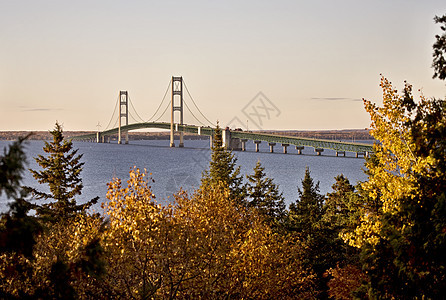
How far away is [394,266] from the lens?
12594mm

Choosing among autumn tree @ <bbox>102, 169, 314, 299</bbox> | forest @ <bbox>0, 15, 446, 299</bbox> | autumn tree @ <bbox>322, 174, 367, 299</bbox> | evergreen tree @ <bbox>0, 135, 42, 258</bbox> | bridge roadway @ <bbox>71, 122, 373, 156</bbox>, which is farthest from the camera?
bridge roadway @ <bbox>71, 122, 373, 156</bbox>

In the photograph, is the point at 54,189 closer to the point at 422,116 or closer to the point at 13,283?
the point at 13,283

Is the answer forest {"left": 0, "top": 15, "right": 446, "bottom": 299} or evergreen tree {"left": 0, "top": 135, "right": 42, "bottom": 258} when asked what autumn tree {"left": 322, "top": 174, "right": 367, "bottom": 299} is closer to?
forest {"left": 0, "top": 15, "right": 446, "bottom": 299}

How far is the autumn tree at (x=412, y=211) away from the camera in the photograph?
11891 mm

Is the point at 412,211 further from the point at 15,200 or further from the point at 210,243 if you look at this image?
the point at 15,200

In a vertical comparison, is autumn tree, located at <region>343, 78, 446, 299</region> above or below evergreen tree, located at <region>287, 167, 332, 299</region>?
above

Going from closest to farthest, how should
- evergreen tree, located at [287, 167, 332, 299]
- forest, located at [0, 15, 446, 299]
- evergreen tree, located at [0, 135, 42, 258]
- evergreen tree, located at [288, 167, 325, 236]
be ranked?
evergreen tree, located at [0, 135, 42, 258] < forest, located at [0, 15, 446, 299] < evergreen tree, located at [287, 167, 332, 299] < evergreen tree, located at [288, 167, 325, 236]

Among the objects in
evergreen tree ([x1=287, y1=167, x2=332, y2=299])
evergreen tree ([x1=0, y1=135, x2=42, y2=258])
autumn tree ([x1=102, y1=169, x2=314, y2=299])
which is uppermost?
evergreen tree ([x1=0, y1=135, x2=42, y2=258])

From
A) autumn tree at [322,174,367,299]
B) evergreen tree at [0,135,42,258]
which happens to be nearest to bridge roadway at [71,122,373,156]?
autumn tree at [322,174,367,299]

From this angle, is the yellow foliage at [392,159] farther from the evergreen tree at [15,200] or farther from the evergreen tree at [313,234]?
the evergreen tree at [313,234]

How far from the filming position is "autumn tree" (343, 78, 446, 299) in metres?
11.9

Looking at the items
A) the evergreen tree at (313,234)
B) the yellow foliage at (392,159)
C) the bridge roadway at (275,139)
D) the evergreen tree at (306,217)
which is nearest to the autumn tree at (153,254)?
the yellow foliage at (392,159)

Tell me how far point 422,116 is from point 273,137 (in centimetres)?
11954

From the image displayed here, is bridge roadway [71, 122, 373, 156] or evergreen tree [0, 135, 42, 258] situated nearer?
evergreen tree [0, 135, 42, 258]
